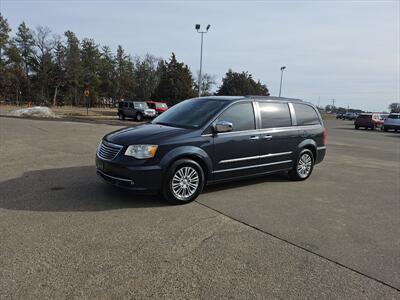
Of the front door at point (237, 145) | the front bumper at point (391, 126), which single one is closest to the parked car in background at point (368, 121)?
the front bumper at point (391, 126)

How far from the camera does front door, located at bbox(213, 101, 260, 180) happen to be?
6.36 m

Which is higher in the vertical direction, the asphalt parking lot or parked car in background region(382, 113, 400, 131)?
parked car in background region(382, 113, 400, 131)

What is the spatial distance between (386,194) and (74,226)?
599cm

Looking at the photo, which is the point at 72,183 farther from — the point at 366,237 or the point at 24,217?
the point at 366,237

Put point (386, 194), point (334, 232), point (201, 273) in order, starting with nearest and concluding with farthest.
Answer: point (201, 273) < point (334, 232) < point (386, 194)

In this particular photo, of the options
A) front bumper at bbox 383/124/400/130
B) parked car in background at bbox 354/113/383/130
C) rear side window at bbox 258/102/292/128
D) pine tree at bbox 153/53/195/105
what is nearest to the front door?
rear side window at bbox 258/102/292/128

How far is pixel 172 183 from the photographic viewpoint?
19.0 feet

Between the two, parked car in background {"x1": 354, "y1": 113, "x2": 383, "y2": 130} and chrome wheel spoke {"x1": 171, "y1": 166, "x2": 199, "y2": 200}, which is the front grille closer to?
chrome wheel spoke {"x1": 171, "y1": 166, "x2": 199, "y2": 200}

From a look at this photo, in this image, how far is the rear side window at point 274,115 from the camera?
7.21m

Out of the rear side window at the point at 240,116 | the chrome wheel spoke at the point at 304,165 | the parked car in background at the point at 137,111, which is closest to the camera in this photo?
the rear side window at the point at 240,116

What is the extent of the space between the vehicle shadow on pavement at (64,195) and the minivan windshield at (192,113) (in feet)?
4.56

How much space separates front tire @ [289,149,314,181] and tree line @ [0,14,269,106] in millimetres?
59600

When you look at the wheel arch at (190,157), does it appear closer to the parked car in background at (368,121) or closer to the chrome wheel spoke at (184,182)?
the chrome wheel spoke at (184,182)

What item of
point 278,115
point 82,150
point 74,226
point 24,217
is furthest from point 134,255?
point 82,150
